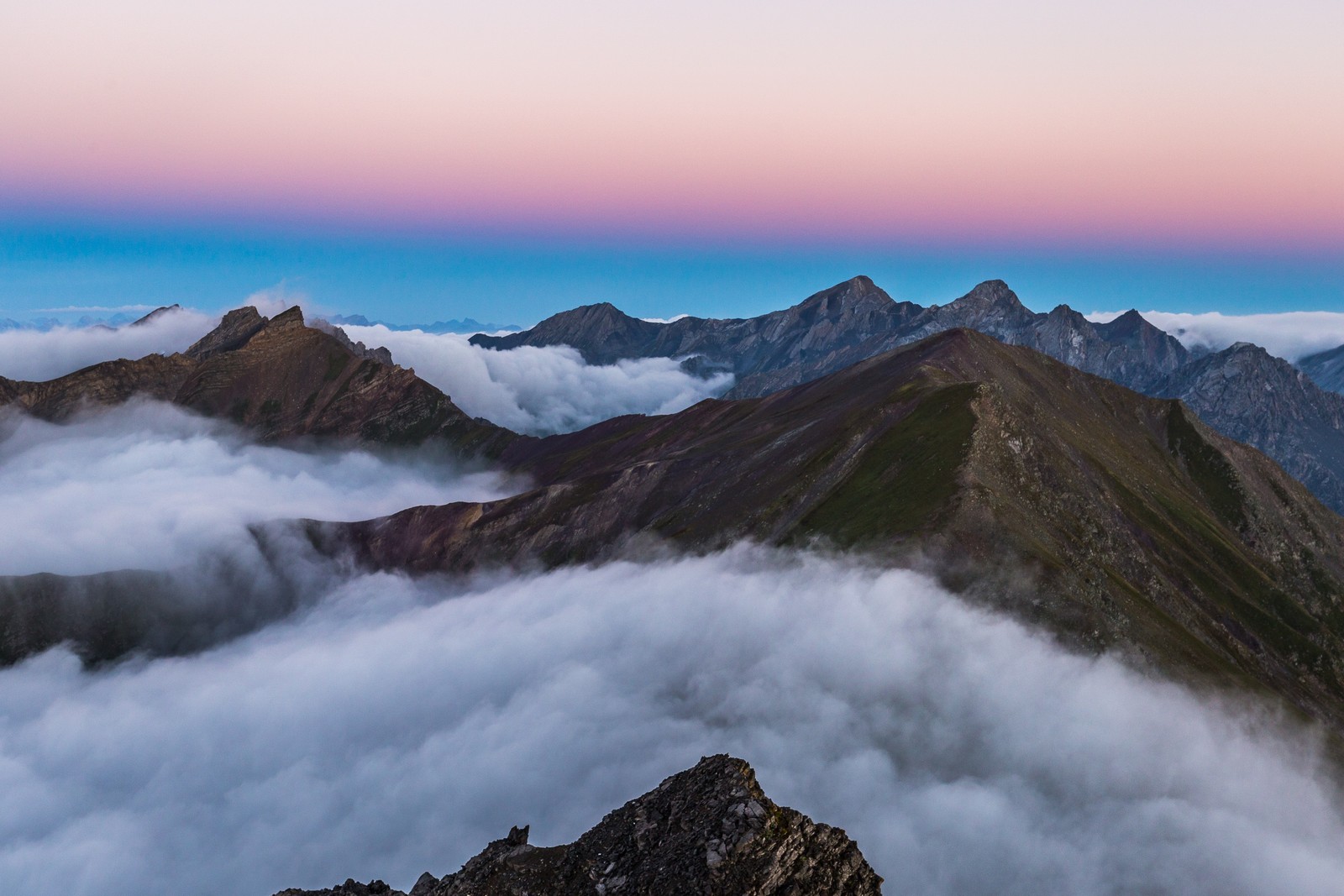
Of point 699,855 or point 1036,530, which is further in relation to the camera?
point 1036,530

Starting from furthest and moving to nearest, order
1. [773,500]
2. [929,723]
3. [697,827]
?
[773,500] → [929,723] → [697,827]

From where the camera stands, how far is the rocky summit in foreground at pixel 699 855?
40250 millimetres

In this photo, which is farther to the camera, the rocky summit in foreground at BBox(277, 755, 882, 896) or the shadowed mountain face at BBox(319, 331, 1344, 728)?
the shadowed mountain face at BBox(319, 331, 1344, 728)

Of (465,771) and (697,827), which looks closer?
(697,827)

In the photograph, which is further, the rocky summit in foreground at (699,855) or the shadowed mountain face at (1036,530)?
the shadowed mountain face at (1036,530)

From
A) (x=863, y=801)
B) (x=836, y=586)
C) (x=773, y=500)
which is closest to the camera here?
(x=863, y=801)

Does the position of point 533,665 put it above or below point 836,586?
below

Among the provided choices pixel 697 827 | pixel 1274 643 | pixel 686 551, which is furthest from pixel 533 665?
pixel 1274 643

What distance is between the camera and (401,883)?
136875 millimetres

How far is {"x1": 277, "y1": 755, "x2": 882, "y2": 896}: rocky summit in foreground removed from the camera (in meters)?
40.2

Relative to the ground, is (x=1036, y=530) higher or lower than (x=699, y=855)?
higher

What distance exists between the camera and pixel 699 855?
41.0 m

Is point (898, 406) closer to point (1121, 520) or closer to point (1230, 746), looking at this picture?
point (1121, 520)

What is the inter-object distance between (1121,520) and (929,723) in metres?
83.0
